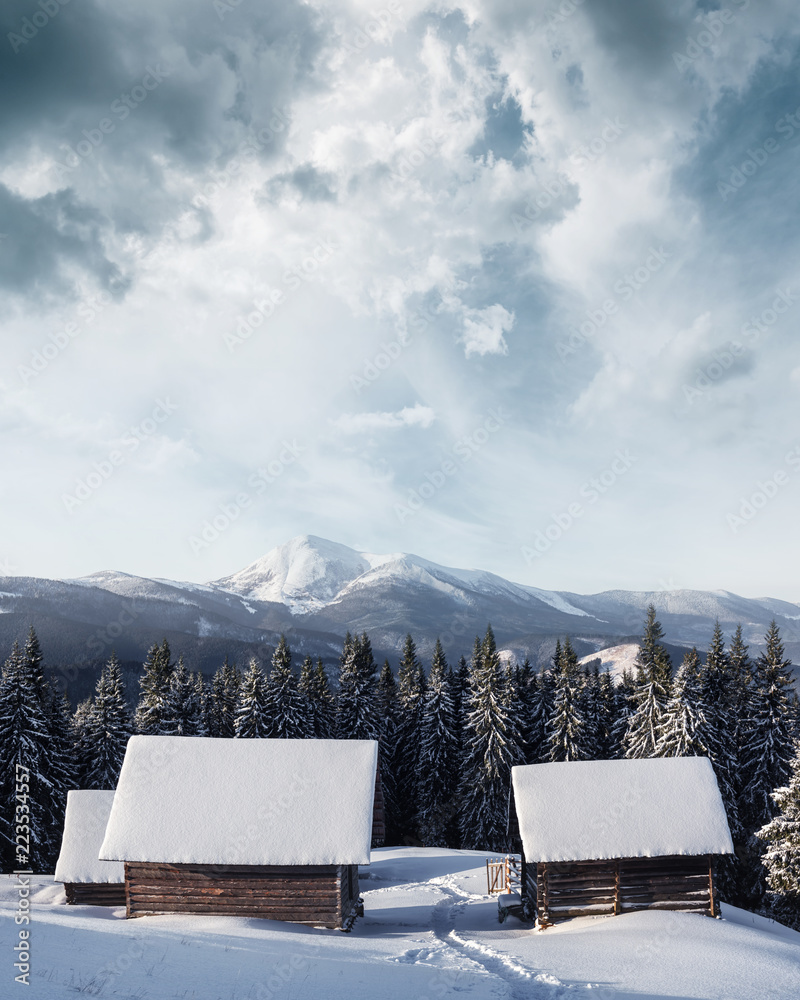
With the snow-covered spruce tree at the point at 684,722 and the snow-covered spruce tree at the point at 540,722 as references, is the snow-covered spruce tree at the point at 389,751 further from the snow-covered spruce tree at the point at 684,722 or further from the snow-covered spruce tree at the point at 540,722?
the snow-covered spruce tree at the point at 684,722

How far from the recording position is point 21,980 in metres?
10.1

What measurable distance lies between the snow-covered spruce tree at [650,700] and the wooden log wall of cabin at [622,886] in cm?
1598

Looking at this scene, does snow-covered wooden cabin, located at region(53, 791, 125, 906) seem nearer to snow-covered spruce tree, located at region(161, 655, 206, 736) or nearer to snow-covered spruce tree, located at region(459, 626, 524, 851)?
snow-covered spruce tree, located at region(161, 655, 206, 736)

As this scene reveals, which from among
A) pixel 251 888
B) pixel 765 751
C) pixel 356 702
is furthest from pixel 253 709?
pixel 765 751

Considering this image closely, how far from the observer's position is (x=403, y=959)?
52.5ft

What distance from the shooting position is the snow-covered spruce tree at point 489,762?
41.7 metres

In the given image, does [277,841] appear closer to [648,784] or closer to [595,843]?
[595,843]

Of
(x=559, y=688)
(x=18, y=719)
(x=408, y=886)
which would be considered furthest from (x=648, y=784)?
(x=18, y=719)

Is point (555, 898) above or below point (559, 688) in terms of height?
below

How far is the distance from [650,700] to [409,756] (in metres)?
19.3

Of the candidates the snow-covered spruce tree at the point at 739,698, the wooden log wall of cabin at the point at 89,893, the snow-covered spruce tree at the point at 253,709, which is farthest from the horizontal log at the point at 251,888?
the snow-covered spruce tree at the point at 739,698

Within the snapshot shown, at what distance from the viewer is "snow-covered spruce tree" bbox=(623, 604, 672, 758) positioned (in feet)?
126

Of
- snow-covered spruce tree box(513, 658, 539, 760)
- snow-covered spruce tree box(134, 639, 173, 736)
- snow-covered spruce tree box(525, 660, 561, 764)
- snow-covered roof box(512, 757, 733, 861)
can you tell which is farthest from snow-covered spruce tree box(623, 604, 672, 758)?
snow-covered spruce tree box(134, 639, 173, 736)

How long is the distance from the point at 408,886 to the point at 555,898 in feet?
33.2
